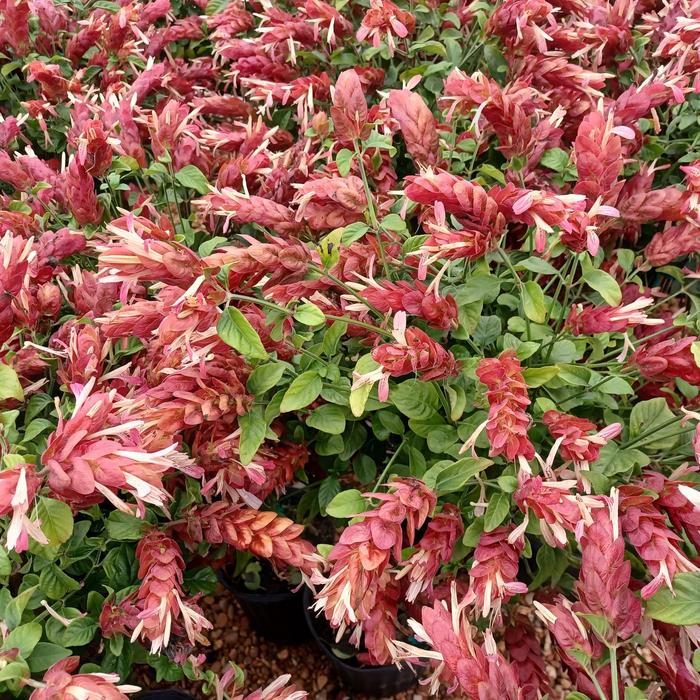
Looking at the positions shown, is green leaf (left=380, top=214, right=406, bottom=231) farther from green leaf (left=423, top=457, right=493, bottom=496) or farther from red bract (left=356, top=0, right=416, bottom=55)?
red bract (left=356, top=0, right=416, bottom=55)

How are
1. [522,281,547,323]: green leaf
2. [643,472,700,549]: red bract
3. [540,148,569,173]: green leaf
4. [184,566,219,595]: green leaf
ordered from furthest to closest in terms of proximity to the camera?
A: [540,148,569,173]: green leaf < [184,566,219,595]: green leaf < [522,281,547,323]: green leaf < [643,472,700,549]: red bract

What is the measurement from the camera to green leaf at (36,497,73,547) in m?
0.92

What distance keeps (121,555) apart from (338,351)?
60 cm

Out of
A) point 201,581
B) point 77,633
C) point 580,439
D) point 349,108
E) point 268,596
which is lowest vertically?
point 268,596

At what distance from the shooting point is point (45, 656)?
99 cm

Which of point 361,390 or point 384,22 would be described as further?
point 384,22

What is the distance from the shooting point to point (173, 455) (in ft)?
3.17

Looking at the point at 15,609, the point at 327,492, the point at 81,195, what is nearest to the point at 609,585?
the point at 327,492

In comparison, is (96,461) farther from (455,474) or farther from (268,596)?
(268,596)

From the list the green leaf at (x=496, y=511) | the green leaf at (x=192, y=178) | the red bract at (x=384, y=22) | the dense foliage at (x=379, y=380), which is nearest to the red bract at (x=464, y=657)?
the dense foliage at (x=379, y=380)

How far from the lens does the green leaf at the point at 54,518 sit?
3.01 feet

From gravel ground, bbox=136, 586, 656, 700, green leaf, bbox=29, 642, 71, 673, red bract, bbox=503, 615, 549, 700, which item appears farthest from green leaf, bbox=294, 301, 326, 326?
gravel ground, bbox=136, 586, 656, 700

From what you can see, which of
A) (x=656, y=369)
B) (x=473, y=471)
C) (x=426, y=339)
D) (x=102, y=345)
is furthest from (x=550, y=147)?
(x=102, y=345)

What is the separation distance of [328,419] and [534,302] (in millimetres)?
431
